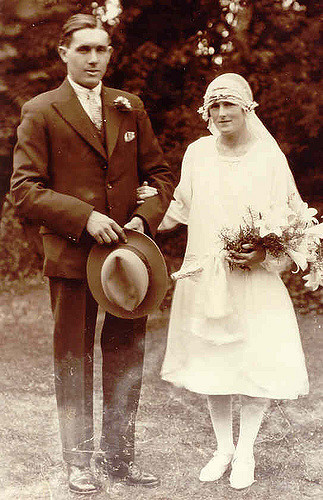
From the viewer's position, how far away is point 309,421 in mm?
4457

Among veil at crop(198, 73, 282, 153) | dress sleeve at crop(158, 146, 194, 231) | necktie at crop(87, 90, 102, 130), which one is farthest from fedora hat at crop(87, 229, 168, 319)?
veil at crop(198, 73, 282, 153)

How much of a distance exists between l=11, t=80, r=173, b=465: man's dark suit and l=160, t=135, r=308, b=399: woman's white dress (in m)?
0.31

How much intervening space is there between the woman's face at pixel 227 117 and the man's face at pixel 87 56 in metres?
0.71

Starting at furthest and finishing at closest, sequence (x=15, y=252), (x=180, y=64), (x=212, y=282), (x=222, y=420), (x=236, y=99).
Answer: (x=15, y=252) < (x=180, y=64) < (x=222, y=420) < (x=212, y=282) < (x=236, y=99)

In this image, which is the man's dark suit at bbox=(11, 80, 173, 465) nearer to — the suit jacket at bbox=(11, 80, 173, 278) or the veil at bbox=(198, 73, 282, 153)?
the suit jacket at bbox=(11, 80, 173, 278)

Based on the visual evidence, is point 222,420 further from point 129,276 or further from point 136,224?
point 136,224

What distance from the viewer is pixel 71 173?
3.87 meters

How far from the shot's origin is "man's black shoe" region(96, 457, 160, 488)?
413cm

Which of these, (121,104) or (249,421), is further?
(249,421)

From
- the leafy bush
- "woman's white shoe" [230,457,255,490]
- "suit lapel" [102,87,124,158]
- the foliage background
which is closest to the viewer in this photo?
"suit lapel" [102,87,124,158]

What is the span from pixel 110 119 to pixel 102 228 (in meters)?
0.64

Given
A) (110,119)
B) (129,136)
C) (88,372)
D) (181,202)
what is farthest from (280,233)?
(88,372)

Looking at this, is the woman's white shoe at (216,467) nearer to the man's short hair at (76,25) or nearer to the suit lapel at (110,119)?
the suit lapel at (110,119)

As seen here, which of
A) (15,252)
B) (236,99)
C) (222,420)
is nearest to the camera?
(236,99)
